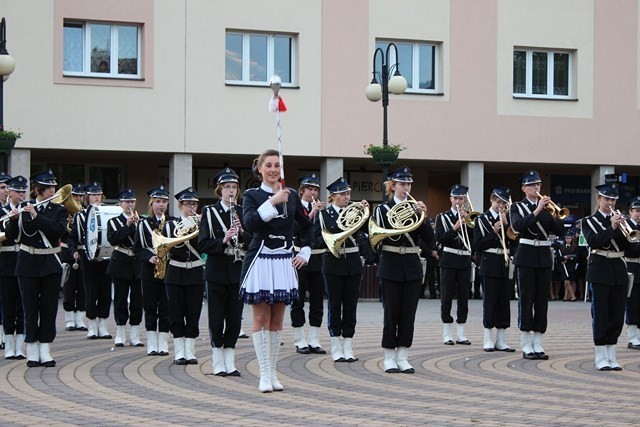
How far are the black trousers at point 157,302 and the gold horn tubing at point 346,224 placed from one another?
6.95ft

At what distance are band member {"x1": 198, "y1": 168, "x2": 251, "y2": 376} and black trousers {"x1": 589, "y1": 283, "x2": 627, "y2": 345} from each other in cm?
402

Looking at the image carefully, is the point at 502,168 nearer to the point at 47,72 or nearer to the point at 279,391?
the point at 47,72

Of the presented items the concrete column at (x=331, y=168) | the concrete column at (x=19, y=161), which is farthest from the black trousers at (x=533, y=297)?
the concrete column at (x=19, y=161)

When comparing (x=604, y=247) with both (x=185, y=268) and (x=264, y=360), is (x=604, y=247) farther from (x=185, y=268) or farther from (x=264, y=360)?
(x=185, y=268)

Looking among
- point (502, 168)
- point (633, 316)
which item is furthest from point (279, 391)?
point (502, 168)

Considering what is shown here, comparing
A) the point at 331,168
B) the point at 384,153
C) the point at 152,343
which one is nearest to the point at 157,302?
the point at 152,343

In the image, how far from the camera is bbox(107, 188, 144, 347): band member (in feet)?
51.8

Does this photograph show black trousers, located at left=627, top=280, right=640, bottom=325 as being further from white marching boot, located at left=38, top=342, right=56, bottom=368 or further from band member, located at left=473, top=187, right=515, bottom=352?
white marching boot, located at left=38, top=342, right=56, bottom=368

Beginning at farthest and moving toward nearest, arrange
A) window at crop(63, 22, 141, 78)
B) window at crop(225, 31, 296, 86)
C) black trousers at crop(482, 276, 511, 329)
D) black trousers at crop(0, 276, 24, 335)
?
window at crop(225, 31, 296, 86), window at crop(63, 22, 141, 78), black trousers at crop(482, 276, 511, 329), black trousers at crop(0, 276, 24, 335)

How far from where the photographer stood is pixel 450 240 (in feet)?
54.7

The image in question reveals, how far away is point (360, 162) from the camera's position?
3344 centimetres

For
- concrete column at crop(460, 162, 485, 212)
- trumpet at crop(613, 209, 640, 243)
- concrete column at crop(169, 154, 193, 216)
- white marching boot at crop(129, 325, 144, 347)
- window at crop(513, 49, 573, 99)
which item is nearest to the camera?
trumpet at crop(613, 209, 640, 243)

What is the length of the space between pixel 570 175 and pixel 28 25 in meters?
17.6

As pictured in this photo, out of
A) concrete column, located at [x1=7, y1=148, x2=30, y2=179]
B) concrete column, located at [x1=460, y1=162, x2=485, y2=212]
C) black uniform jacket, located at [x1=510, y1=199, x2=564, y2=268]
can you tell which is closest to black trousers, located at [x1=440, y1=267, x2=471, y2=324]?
black uniform jacket, located at [x1=510, y1=199, x2=564, y2=268]
